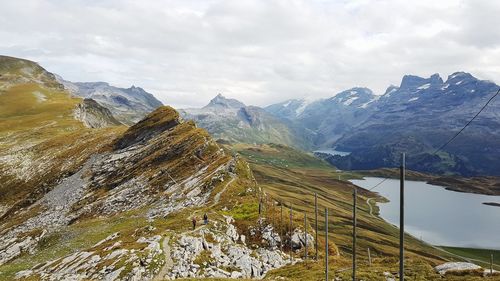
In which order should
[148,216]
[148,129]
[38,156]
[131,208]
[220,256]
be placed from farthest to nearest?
[38,156]
[148,129]
[131,208]
[148,216]
[220,256]

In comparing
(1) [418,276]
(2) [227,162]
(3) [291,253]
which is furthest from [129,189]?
(1) [418,276]

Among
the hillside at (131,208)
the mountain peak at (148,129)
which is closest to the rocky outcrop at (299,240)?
the hillside at (131,208)

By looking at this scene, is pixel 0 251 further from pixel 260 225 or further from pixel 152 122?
pixel 152 122

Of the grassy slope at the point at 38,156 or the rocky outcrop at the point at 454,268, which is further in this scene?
the grassy slope at the point at 38,156

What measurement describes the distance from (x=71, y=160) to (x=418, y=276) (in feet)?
394

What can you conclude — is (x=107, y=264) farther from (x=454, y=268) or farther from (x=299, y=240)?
(x=454, y=268)

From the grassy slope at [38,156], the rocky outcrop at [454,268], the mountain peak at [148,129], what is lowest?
the rocky outcrop at [454,268]

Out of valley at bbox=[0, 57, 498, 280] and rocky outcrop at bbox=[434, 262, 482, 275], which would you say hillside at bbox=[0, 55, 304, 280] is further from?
rocky outcrop at bbox=[434, 262, 482, 275]

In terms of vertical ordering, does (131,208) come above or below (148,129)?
below

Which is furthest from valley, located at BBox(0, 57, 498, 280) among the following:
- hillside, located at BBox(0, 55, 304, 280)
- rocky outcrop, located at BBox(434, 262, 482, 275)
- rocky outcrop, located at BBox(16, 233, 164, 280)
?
rocky outcrop, located at BBox(434, 262, 482, 275)

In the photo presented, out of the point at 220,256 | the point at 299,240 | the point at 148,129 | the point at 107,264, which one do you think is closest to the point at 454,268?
the point at 299,240

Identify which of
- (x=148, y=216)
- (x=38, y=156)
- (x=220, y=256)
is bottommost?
(x=220, y=256)

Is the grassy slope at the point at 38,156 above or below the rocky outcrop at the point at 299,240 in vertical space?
above

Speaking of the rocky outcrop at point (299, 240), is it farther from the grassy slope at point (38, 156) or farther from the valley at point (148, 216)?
the grassy slope at point (38, 156)
